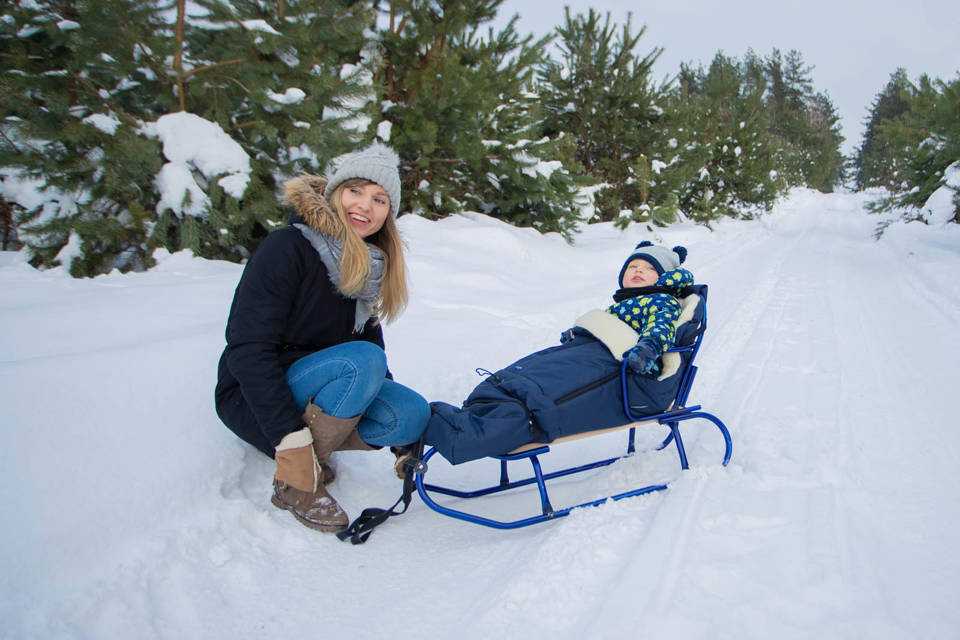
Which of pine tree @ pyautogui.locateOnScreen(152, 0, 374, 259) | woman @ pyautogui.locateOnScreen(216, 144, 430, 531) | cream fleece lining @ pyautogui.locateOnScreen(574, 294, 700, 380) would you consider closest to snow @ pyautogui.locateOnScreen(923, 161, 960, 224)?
cream fleece lining @ pyautogui.locateOnScreen(574, 294, 700, 380)

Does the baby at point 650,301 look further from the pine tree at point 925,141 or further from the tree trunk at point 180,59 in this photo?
the pine tree at point 925,141

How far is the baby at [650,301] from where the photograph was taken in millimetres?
2361

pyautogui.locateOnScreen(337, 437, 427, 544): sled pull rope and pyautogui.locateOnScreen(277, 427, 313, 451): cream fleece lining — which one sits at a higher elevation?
pyautogui.locateOnScreen(277, 427, 313, 451): cream fleece lining

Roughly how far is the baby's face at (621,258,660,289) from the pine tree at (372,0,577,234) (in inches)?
144

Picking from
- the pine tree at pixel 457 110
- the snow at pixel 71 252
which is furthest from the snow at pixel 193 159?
the pine tree at pixel 457 110

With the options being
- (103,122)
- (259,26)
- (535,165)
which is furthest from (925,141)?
(103,122)

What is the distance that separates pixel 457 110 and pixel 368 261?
4800mm

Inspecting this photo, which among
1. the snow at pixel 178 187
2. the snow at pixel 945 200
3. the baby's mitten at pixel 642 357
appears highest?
the snow at pixel 945 200

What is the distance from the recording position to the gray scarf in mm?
2043

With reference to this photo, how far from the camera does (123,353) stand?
7.73ft

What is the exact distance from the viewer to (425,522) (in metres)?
2.27

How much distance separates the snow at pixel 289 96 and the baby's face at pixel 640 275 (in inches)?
130

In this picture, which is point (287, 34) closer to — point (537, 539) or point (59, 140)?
point (59, 140)

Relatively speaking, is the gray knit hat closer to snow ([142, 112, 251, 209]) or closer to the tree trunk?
snow ([142, 112, 251, 209])
